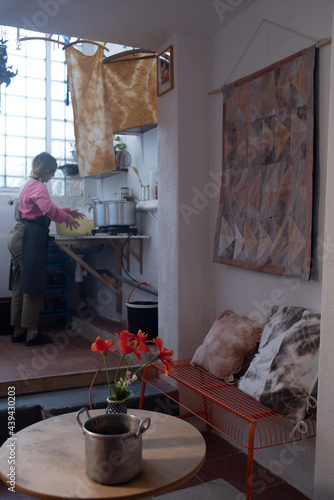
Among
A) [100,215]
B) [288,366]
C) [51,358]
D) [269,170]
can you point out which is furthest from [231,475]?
[100,215]

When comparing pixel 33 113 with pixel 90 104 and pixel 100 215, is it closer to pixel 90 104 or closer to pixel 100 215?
pixel 100 215

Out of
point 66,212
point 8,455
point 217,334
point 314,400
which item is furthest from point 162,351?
point 66,212

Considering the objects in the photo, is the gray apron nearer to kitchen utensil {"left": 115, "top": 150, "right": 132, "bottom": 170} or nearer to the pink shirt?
the pink shirt

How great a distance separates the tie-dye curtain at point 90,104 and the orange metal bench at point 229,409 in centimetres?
181

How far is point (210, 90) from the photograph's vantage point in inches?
134

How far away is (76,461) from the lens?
1.55m

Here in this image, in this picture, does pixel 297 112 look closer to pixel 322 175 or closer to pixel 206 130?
pixel 322 175

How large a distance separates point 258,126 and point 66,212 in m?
2.79

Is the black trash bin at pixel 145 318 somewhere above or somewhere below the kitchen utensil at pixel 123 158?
below

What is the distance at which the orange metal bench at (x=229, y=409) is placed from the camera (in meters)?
2.18

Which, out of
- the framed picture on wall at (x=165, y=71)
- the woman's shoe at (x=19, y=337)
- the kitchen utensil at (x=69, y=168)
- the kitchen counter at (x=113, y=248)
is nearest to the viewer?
the framed picture on wall at (x=165, y=71)

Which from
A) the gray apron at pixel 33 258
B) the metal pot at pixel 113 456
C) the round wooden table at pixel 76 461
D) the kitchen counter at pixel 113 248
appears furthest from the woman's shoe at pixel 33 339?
the metal pot at pixel 113 456

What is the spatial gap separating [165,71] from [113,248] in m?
2.57

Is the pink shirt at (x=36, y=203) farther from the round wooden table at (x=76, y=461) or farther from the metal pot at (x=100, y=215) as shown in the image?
the round wooden table at (x=76, y=461)
